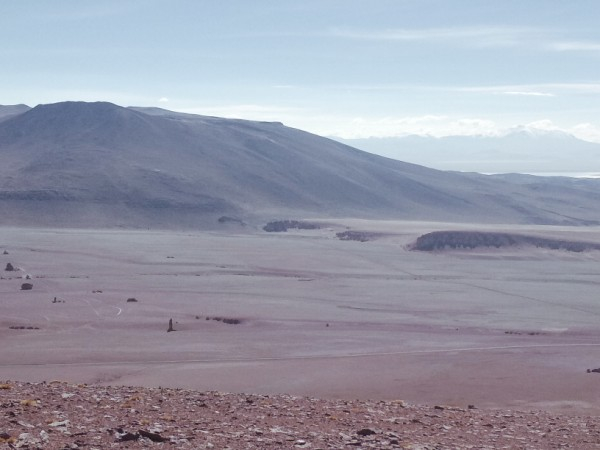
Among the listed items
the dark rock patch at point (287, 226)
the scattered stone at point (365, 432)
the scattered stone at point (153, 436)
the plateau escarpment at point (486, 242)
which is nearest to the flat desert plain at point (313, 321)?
the plateau escarpment at point (486, 242)

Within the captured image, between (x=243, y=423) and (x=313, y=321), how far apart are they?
16.5m

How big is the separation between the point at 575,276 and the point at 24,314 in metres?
23.6

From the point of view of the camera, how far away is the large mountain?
237 ft

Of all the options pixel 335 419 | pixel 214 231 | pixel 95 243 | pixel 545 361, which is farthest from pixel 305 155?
pixel 335 419

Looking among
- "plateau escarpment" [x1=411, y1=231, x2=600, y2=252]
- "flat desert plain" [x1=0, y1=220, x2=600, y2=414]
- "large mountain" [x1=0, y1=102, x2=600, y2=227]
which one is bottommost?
"flat desert plain" [x1=0, y1=220, x2=600, y2=414]

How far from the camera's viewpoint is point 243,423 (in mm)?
9117

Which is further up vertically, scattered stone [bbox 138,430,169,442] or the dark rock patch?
the dark rock patch

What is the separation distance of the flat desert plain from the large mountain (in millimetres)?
22295

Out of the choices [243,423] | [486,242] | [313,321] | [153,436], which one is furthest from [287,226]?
[153,436]

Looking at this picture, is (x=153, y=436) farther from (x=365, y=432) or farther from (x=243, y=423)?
(x=365, y=432)

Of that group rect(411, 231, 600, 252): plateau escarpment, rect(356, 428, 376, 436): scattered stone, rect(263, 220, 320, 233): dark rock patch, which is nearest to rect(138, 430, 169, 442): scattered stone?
rect(356, 428, 376, 436): scattered stone

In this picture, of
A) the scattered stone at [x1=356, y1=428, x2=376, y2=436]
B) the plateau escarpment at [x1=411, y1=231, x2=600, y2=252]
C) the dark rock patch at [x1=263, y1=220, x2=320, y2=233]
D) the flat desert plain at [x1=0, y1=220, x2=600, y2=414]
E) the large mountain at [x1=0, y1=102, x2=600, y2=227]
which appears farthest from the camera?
the large mountain at [x1=0, y1=102, x2=600, y2=227]

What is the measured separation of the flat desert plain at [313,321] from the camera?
53.9 feet

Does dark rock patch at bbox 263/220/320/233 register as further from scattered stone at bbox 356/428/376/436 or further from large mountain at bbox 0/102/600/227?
scattered stone at bbox 356/428/376/436
